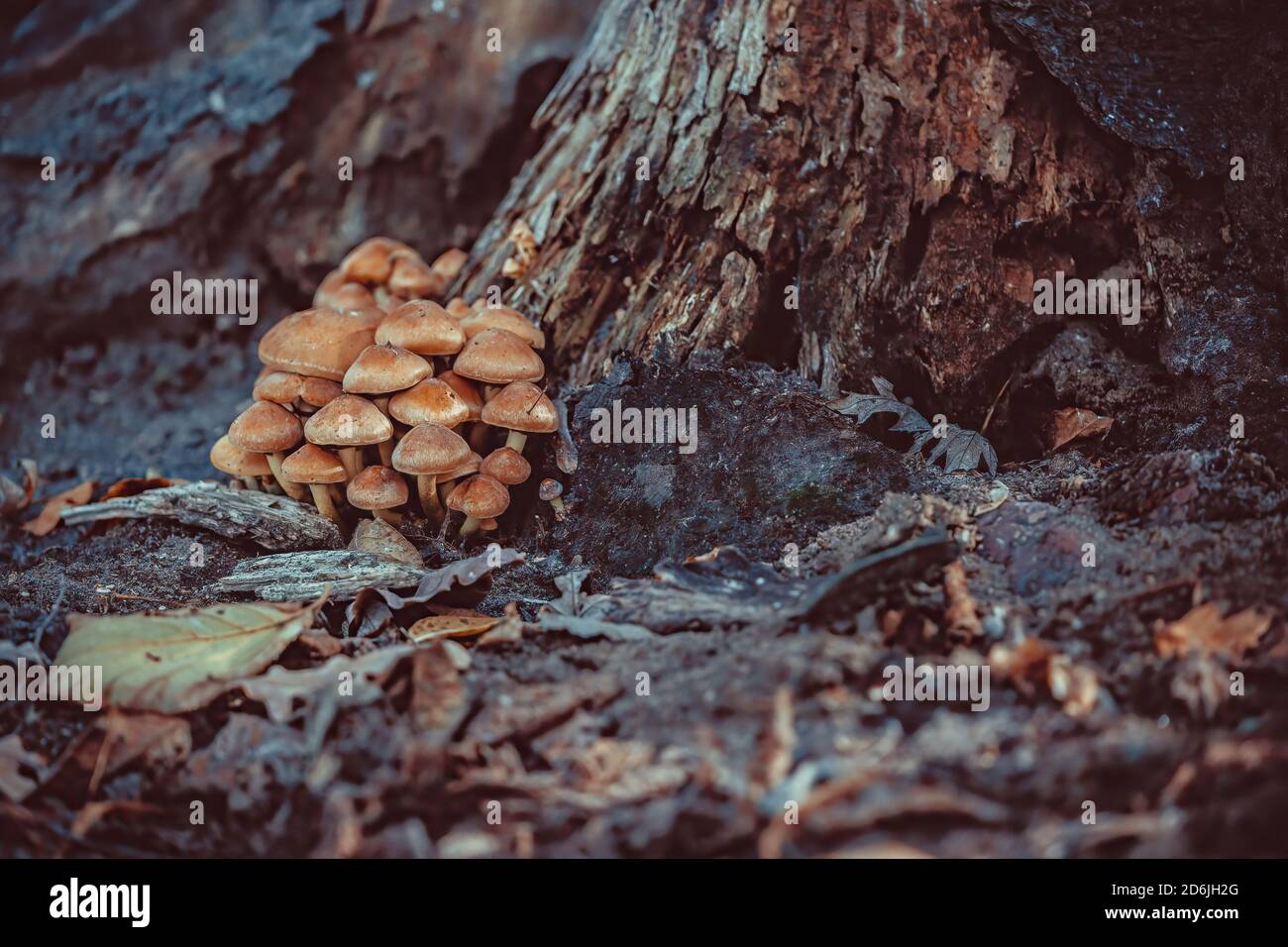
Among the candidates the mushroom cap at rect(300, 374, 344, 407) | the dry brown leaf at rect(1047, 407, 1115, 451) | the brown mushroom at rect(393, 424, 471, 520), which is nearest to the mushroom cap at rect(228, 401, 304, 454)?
the mushroom cap at rect(300, 374, 344, 407)

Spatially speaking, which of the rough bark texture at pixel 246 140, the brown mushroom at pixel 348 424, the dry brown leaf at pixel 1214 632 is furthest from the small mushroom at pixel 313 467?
the dry brown leaf at pixel 1214 632

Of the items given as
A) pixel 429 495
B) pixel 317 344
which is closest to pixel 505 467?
pixel 429 495

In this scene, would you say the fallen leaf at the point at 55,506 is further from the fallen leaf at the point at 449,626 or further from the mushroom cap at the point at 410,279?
the fallen leaf at the point at 449,626

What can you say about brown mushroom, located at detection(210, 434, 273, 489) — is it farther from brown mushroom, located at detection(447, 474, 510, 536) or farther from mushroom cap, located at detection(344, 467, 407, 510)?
brown mushroom, located at detection(447, 474, 510, 536)

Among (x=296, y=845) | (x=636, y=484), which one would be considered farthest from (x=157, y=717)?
(x=636, y=484)

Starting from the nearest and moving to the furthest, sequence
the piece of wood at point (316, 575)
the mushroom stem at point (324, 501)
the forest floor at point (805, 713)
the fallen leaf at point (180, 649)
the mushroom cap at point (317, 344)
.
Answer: the forest floor at point (805, 713) < the fallen leaf at point (180, 649) < the piece of wood at point (316, 575) < the mushroom cap at point (317, 344) < the mushroom stem at point (324, 501)
